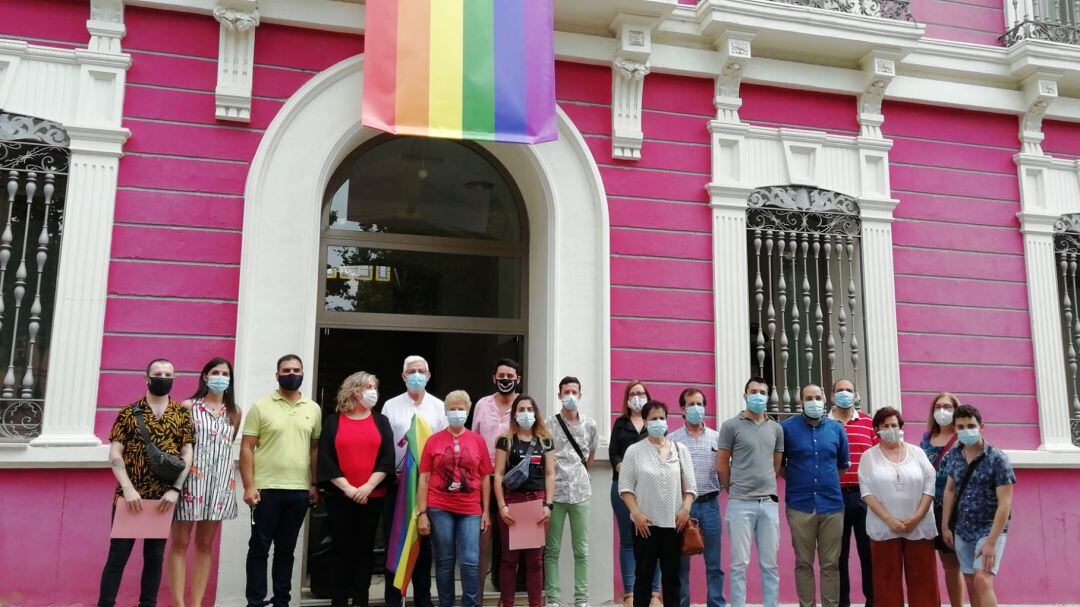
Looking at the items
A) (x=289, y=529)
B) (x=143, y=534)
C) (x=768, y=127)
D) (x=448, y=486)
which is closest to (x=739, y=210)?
(x=768, y=127)

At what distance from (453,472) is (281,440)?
4.10 ft

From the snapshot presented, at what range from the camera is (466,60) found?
321 inches

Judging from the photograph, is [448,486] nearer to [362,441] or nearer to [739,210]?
[362,441]

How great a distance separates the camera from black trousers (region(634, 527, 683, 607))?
254 inches

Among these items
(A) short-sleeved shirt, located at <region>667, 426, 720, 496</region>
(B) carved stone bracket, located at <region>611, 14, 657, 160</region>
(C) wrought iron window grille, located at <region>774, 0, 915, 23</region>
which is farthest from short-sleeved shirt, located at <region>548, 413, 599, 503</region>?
(C) wrought iron window grille, located at <region>774, 0, 915, 23</region>

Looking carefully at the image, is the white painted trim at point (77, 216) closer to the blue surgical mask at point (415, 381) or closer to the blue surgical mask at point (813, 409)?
the blue surgical mask at point (415, 381)

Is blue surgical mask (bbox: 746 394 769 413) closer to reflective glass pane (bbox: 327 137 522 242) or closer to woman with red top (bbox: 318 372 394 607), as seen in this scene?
woman with red top (bbox: 318 372 394 607)

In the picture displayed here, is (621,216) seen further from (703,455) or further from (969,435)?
(969,435)

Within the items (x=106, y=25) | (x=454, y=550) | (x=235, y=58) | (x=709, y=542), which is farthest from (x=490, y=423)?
(x=106, y=25)

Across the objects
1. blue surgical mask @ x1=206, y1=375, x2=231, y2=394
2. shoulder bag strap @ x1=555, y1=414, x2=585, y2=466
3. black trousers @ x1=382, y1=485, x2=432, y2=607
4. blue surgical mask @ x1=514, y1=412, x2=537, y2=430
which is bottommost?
black trousers @ x1=382, y1=485, x2=432, y2=607

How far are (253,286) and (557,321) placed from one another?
2.70 m

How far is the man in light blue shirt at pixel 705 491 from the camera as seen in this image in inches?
278

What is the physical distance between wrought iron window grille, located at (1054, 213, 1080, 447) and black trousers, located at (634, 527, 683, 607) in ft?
18.4

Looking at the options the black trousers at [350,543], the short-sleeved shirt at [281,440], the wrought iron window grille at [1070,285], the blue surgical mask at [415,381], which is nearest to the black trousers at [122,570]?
the short-sleeved shirt at [281,440]
